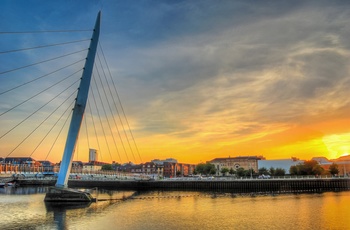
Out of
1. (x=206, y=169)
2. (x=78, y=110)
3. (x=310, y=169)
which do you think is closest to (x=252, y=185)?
(x=310, y=169)

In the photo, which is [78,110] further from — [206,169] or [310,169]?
[206,169]

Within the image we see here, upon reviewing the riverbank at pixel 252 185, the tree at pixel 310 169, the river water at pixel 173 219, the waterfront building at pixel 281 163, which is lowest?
the river water at pixel 173 219

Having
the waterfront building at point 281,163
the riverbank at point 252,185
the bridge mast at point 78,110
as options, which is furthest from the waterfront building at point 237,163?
the bridge mast at point 78,110

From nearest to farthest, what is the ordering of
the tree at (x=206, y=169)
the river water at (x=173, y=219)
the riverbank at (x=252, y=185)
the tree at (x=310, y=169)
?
1. the river water at (x=173, y=219)
2. the riverbank at (x=252, y=185)
3. the tree at (x=310, y=169)
4. the tree at (x=206, y=169)

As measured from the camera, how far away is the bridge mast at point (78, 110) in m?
41.7

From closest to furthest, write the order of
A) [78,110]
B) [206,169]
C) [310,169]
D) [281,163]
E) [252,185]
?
[78,110]
[252,185]
[310,169]
[206,169]
[281,163]

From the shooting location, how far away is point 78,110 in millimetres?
42219

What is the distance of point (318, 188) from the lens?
83.3 metres

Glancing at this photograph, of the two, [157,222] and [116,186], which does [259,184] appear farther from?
[157,222]

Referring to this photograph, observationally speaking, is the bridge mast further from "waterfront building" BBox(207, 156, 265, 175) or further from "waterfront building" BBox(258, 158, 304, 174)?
"waterfront building" BBox(207, 156, 265, 175)

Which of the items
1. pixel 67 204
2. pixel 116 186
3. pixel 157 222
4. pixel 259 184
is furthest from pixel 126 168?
pixel 157 222

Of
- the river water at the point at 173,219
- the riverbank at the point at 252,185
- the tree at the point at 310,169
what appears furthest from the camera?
the tree at the point at 310,169

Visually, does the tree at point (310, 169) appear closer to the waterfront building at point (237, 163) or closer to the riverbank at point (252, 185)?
the riverbank at point (252, 185)

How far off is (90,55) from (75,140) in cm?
1133
